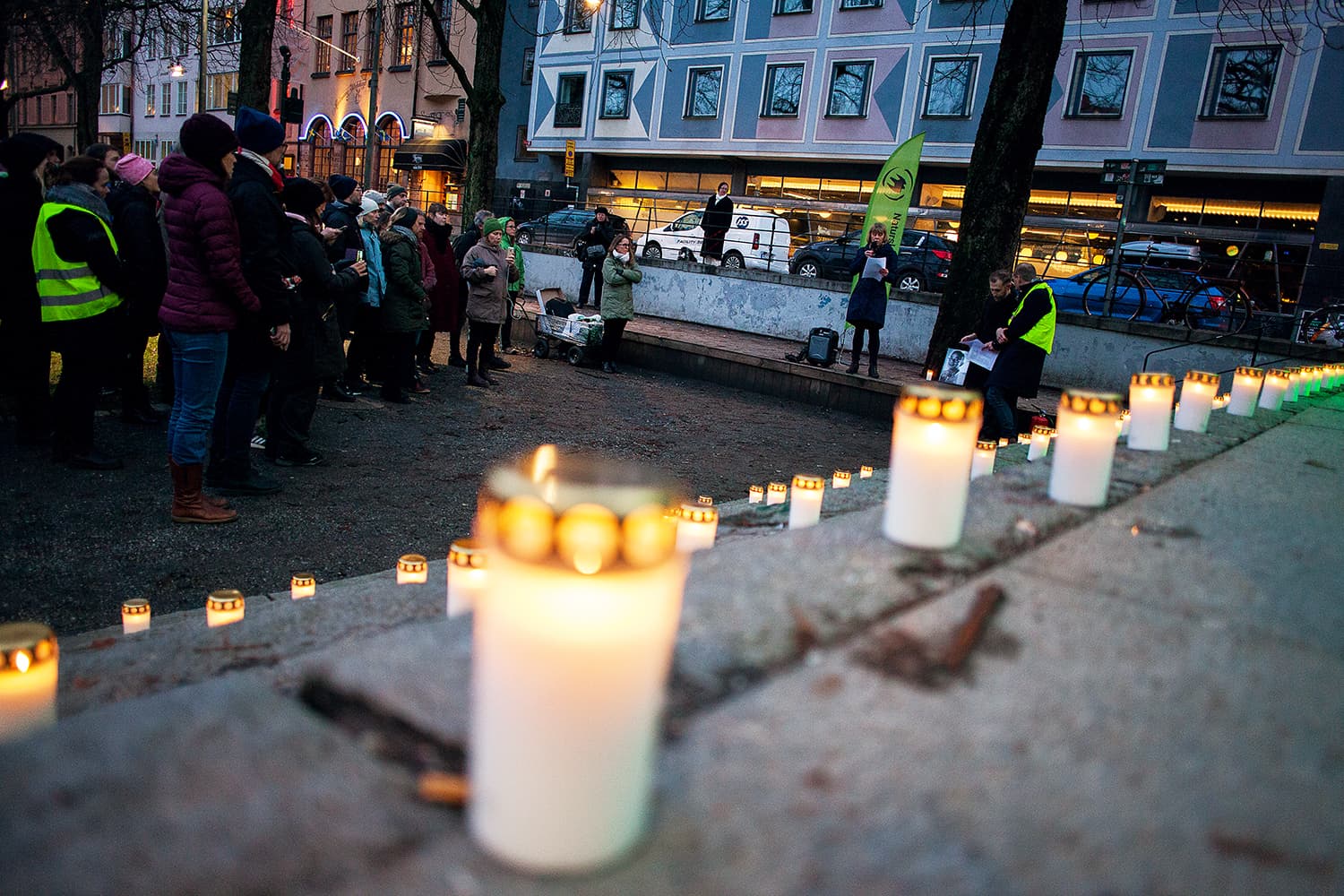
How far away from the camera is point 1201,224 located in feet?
71.4

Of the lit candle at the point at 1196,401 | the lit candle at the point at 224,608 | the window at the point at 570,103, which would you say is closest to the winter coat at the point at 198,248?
the lit candle at the point at 224,608

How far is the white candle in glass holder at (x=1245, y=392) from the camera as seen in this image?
17.1ft

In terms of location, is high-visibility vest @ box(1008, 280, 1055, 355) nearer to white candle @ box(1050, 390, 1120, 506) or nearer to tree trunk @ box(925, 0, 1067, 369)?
tree trunk @ box(925, 0, 1067, 369)

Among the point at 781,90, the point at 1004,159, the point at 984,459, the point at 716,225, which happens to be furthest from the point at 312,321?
the point at 781,90

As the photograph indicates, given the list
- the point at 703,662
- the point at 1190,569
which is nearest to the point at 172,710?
the point at 703,662

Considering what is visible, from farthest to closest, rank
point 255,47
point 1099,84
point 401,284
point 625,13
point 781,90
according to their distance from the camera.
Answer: point 625,13
point 781,90
point 1099,84
point 255,47
point 401,284

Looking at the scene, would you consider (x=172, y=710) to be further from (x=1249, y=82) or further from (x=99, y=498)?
(x=1249, y=82)

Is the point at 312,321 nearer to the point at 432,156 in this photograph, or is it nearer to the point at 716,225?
the point at 716,225

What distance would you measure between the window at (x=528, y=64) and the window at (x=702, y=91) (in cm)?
794

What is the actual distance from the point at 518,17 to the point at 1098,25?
70.8 feet

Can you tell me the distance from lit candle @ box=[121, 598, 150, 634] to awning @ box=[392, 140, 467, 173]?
31.5 meters

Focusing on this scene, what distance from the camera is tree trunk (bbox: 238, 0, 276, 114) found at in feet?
38.0

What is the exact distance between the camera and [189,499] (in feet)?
16.4

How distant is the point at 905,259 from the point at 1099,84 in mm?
9678
